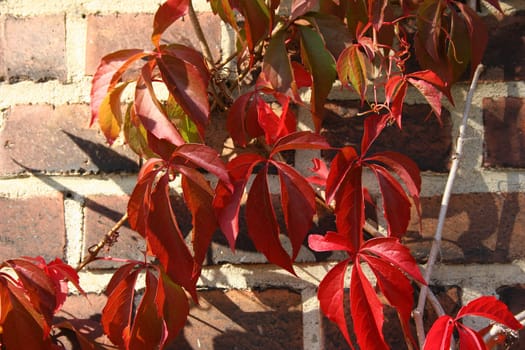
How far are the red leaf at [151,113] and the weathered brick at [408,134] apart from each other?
0.21 metres

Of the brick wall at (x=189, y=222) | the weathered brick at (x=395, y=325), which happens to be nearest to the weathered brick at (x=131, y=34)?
the brick wall at (x=189, y=222)

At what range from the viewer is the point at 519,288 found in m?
0.70

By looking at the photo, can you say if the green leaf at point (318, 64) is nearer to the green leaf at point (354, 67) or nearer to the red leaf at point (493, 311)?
the green leaf at point (354, 67)

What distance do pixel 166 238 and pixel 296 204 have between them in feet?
0.38

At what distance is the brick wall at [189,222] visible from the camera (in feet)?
2.30

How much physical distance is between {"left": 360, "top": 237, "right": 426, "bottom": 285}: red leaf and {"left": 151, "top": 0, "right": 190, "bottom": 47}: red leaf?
0.26m

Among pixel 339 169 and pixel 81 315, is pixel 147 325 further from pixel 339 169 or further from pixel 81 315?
pixel 339 169

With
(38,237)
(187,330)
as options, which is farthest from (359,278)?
(38,237)

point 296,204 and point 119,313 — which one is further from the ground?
point 296,204

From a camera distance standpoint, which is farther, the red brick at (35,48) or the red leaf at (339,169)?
the red brick at (35,48)

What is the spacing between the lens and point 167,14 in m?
0.61

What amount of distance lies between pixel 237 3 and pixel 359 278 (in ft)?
0.85

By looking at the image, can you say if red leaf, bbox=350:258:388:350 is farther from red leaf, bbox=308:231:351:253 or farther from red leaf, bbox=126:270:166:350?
red leaf, bbox=126:270:166:350

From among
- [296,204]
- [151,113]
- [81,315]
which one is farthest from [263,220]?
[81,315]
